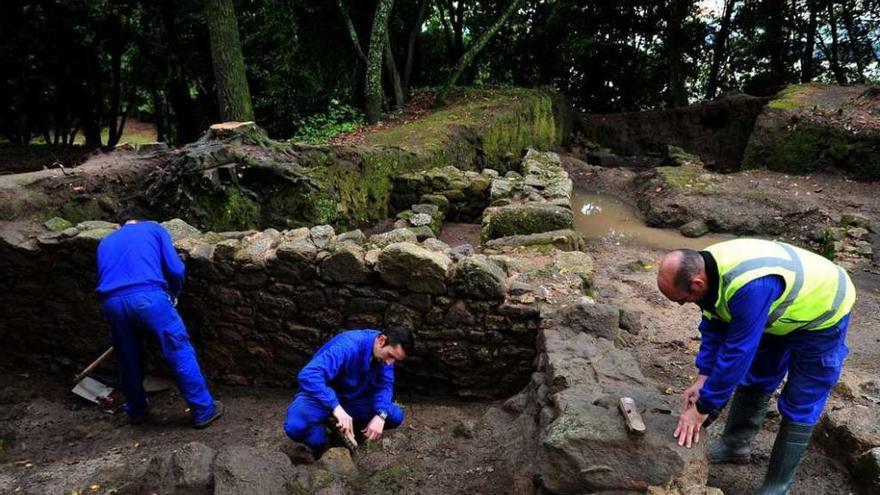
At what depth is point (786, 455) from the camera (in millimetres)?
2930

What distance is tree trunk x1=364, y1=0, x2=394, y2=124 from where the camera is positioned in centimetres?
1259

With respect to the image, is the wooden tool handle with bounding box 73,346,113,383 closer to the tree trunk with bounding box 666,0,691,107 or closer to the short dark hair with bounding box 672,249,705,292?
the short dark hair with bounding box 672,249,705,292

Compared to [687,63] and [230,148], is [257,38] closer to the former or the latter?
[230,148]

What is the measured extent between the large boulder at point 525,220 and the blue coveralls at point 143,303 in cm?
383

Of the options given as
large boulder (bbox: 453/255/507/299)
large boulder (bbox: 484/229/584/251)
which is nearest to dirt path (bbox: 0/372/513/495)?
large boulder (bbox: 453/255/507/299)

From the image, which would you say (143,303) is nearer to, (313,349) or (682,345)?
(313,349)

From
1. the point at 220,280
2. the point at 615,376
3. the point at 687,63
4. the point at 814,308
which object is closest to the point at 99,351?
the point at 220,280

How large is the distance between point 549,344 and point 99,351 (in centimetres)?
432

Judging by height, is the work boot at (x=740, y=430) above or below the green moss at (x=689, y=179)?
below

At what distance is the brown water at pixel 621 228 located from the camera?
9.00 metres

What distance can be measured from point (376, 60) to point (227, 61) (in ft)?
12.8

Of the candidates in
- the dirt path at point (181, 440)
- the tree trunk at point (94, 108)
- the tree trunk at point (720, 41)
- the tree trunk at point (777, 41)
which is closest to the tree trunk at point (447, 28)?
the tree trunk at point (720, 41)

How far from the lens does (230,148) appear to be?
6.92m

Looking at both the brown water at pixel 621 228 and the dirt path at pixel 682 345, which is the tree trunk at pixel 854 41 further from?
the dirt path at pixel 682 345
